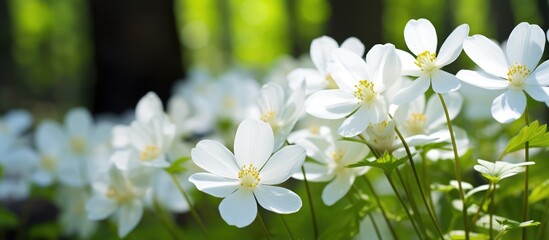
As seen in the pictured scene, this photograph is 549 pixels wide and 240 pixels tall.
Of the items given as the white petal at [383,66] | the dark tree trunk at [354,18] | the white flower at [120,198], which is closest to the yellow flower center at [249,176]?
the white petal at [383,66]

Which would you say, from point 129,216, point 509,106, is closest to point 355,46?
point 509,106

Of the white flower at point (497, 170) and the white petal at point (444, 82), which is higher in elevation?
the white petal at point (444, 82)

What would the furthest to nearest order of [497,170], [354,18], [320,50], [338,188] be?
1. [354,18]
2. [320,50]
3. [338,188]
4. [497,170]

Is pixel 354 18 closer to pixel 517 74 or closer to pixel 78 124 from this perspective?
pixel 78 124

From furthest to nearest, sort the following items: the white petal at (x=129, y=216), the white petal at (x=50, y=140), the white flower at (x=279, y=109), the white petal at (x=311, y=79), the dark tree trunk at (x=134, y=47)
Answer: the dark tree trunk at (x=134, y=47)
the white petal at (x=50, y=140)
the white petal at (x=129, y=216)
the white petal at (x=311, y=79)
the white flower at (x=279, y=109)

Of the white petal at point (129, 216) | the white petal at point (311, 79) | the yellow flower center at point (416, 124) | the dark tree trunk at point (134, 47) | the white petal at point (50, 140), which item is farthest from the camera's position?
the dark tree trunk at point (134, 47)

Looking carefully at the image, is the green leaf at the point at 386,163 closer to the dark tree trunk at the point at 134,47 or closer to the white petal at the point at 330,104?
Answer: the white petal at the point at 330,104

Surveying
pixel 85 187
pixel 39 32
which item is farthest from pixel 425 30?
pixel 39 32

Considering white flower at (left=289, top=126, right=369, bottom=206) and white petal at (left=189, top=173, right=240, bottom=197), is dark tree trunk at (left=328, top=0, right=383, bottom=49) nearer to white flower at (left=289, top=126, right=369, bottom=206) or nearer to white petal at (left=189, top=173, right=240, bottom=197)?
white flower at (left=289, top=126, right=369, bottom=206)
